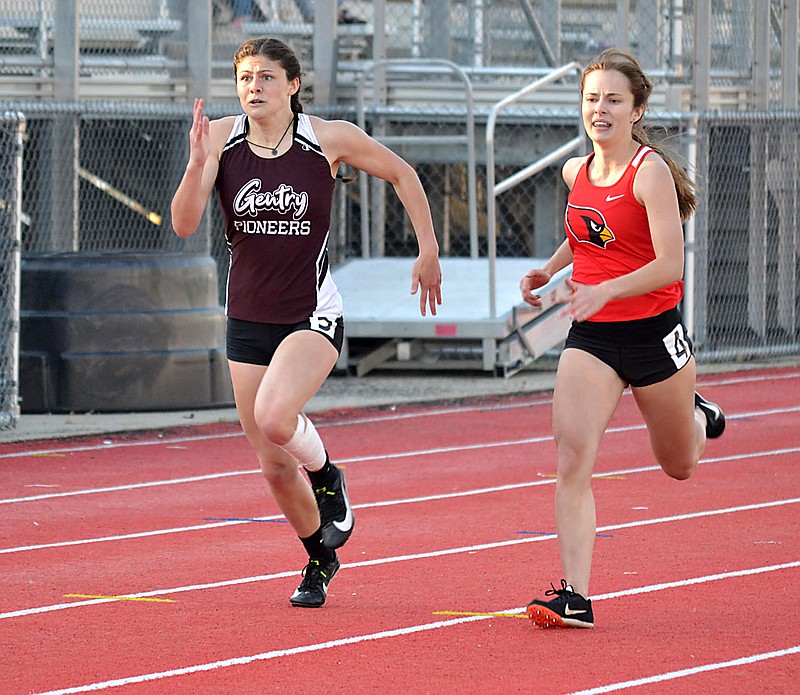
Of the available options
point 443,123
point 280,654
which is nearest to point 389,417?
point 443,123

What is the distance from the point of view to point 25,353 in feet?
41.2

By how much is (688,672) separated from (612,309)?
1.40m

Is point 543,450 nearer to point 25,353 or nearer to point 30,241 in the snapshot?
point 25,353

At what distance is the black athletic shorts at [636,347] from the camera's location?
6.06m

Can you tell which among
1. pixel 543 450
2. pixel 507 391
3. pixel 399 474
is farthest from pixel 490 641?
pixel 507 391

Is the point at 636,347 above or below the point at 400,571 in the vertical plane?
above

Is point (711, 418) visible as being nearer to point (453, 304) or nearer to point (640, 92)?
point (640, 92)

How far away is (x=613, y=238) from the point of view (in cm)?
602

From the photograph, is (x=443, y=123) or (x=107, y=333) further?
(x=443, y=123)

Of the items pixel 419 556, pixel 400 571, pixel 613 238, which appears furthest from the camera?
pixel 419 556

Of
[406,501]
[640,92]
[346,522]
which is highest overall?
[640,92]

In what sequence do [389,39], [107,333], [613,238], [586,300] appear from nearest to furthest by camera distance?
[586,300] < [613,238] < [107,333] < [389,39]

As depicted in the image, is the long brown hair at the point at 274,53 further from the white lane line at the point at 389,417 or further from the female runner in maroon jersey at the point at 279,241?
the white lane line at the point at 389,417

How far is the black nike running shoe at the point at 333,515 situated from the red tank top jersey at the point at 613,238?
1.24m
